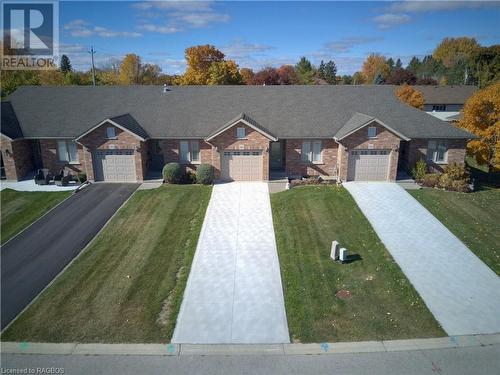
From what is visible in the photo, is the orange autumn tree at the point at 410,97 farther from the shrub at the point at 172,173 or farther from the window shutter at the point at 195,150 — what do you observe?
the shrub at the point at 172,173

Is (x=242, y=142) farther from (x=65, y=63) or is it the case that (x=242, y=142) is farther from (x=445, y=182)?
(x=65, y=63)

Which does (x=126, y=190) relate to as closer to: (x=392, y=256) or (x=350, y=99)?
(x=392, y=256)

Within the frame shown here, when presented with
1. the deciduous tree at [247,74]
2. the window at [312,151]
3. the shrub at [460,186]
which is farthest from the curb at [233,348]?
the deciduous tree at [247,74]

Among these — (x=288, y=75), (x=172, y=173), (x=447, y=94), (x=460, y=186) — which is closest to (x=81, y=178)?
(x=172, y=173)

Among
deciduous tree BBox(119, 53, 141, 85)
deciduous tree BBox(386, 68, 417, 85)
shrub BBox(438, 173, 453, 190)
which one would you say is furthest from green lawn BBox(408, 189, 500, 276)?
deciduous tree BBox(119, 53, 141, 85)

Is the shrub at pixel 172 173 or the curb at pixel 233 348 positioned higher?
the shrub at pixel 172 173

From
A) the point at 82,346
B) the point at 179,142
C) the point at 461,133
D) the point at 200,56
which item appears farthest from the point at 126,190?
the point at 200,56
